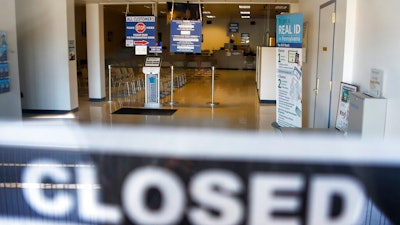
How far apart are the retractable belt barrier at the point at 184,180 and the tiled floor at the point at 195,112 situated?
16.3 feet

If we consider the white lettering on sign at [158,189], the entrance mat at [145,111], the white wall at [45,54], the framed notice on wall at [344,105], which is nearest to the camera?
the white lettering on sign at [158,189]

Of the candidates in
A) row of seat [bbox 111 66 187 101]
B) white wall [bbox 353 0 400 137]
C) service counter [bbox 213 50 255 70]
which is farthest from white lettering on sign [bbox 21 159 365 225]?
service counter [bbox 213 50 255 70]

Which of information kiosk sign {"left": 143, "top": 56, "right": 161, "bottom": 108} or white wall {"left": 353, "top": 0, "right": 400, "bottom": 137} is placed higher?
white wall {"left": 353, "top": 0, "right": 400, "bottom": 137}

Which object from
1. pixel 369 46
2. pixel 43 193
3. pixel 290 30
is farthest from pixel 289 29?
pixel 43 193

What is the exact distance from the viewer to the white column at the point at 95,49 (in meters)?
10.6

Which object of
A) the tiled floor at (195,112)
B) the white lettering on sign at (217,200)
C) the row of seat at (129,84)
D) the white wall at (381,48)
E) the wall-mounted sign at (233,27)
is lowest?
the tiled floor at (195,112)

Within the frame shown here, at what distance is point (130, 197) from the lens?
2.46 m

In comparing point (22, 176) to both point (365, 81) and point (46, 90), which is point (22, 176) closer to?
point (365, 81)

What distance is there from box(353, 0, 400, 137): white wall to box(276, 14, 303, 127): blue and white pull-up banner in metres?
1.27

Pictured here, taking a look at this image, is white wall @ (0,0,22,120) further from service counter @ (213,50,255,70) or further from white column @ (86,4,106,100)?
service counter @ (213,50,255,70)

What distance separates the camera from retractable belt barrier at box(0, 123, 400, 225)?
85.0 inches

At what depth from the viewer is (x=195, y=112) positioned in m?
9.18

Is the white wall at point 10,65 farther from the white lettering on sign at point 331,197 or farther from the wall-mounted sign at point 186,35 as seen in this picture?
the white lettering on sign at point 331,197

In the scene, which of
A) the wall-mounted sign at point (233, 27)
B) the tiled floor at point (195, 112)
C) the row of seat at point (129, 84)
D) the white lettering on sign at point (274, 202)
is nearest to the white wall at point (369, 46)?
the white lettering on sign at point (274, 202)
